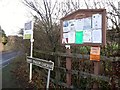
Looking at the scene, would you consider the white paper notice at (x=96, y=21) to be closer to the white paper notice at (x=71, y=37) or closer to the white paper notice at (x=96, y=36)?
the white paper notice at (x=96, y=36)

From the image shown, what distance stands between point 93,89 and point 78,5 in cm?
478

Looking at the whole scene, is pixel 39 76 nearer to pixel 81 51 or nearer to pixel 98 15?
pixel 81 51

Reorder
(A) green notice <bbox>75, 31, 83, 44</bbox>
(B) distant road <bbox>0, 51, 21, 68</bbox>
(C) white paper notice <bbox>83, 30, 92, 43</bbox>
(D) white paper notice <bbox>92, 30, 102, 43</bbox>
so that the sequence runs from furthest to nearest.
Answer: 1. (B) distant road <bbox>0, 51, 21, 68</bbox>
2. (A) green notice <bbox>75, 31, 83, 44</bbox>
3. (C) white paper notice <bbox>83, 30, 92, 43</bbox>
4. (D) white paper notice <bbox>92, 30, 102, 43</bbox>

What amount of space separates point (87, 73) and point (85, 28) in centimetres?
117

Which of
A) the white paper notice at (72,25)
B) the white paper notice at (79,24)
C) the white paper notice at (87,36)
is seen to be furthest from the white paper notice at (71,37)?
the white paper notice at (87,36)

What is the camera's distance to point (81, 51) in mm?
8281

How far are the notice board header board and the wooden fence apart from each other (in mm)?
421

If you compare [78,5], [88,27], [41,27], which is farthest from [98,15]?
[41,27]

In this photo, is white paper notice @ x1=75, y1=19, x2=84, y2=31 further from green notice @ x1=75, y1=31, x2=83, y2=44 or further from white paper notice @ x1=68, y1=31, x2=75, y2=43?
white paper notice @ x1=68, y1=31, x2=75, y2=43

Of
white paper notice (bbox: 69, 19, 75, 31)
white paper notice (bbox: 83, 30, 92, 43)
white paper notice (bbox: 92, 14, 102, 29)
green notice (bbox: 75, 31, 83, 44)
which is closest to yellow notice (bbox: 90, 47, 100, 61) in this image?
white paper notice (bbox: 83, 30, 92, 43)

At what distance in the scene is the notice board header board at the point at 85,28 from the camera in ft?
20.9

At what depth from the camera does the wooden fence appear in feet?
19.7

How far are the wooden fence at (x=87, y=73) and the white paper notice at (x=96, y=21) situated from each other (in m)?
0.78

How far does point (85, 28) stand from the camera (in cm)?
703
